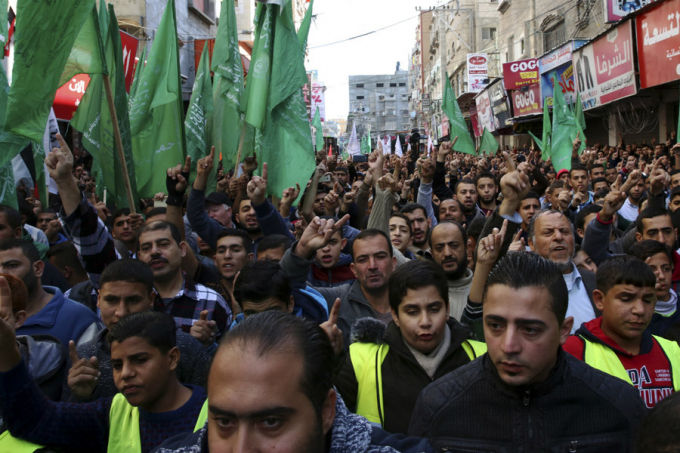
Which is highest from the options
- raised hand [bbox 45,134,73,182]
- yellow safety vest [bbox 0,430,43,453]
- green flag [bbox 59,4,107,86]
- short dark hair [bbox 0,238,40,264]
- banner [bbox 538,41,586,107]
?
banner [bbox 538,41,586,107]

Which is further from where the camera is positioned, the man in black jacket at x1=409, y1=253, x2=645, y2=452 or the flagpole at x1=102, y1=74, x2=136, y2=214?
the flagpole at x1=102, y1=74, x2=136, y2=214

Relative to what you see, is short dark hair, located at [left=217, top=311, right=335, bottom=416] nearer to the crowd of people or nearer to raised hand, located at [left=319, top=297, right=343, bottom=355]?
the crowd of people

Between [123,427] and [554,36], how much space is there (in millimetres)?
28503

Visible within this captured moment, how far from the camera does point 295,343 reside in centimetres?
144

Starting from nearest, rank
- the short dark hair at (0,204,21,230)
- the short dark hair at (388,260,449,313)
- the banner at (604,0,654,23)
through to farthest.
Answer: the short dark hair at (388,260,449,313) → the short dark hair at (0,204,21,230) → the banner at (604,0,654,23)

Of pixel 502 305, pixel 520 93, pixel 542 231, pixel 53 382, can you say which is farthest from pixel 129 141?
pixel 520 93

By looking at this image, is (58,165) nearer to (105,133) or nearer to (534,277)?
(105,133)

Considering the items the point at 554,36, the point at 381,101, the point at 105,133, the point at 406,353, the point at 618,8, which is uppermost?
the point at 381,101

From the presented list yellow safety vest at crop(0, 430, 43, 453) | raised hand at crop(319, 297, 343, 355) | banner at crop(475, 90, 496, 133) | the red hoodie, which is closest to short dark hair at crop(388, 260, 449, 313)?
raised hand at crop(319, 297, 343, 355)

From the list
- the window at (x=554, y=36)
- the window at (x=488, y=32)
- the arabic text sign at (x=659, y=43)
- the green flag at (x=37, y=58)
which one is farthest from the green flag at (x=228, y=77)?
the window at (x=488, y=32)

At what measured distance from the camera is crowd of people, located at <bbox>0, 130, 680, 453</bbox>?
4.74 feet

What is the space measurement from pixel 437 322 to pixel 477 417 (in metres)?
0.74

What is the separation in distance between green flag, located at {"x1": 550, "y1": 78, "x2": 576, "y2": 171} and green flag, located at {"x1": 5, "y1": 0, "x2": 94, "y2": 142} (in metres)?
7.68

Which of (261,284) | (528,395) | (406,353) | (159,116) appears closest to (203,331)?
(261,284)
